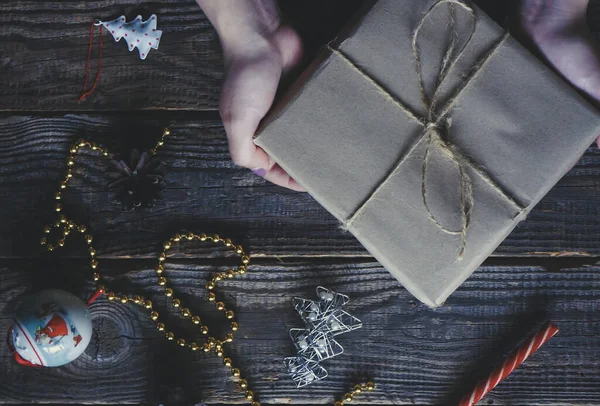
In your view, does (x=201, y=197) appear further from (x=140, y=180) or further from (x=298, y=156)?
(x=298, y=156)

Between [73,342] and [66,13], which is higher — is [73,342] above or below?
below

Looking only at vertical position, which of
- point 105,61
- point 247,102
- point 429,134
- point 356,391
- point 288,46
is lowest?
point 356,391

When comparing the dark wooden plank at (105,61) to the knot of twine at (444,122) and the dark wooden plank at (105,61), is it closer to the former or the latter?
the dark wooden plank at (105,61)

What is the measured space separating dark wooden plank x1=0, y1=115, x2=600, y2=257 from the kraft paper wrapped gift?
1.07 ft

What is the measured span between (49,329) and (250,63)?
57 cm

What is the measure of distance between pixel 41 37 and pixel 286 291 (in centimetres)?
72

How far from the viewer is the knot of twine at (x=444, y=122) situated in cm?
78

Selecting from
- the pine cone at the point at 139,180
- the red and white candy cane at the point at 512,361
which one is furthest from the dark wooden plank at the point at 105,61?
the red and white candy cane at the point at 512,361

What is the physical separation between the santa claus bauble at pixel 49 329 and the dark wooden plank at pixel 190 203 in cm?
15

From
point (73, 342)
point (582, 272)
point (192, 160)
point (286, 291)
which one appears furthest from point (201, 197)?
point (582, 272)

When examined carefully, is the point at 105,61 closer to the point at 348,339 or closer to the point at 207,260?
the point at 207,260

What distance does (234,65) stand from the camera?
0.97 meters

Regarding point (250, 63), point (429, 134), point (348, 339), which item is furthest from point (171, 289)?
point (429, 134)

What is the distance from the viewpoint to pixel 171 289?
114cm
